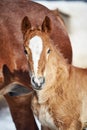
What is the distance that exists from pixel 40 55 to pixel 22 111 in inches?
14.3

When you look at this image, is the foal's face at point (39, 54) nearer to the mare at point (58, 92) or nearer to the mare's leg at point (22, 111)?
the mare at point (58, 92)

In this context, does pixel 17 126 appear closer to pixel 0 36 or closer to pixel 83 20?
pixel 0 36

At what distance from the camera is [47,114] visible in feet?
3.06

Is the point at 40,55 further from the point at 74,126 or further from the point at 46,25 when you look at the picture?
the point at 74,126

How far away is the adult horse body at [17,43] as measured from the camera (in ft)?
3.47

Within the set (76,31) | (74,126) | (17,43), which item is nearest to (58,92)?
(74,126)

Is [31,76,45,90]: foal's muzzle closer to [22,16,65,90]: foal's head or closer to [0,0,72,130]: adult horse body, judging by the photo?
[22,16,65,90]: foal's head

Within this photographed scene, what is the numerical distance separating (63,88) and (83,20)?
68cm

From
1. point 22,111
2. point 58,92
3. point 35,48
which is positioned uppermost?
point 35,48

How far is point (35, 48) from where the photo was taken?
0.86m

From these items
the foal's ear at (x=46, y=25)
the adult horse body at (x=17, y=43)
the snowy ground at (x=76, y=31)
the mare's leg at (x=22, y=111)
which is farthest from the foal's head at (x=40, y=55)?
the snowy ground at (x=76, y=31)

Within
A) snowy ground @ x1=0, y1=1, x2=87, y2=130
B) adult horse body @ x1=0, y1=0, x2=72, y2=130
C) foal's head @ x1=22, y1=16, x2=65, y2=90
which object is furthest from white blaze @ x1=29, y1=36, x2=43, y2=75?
snowy ground @ x1=0, y1=1, x2=87, y2=130

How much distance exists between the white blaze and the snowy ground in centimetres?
56

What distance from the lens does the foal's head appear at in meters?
0.85
